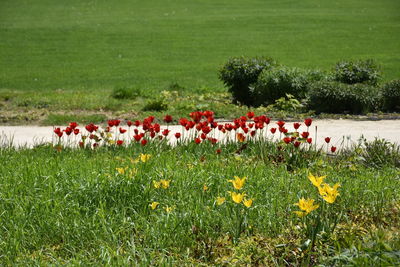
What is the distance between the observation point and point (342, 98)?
11867 millimetres

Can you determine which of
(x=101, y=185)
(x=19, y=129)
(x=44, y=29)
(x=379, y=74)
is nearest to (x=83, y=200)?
(x=101, y=185)

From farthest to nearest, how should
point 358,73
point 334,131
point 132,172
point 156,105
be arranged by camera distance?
point 358,73
point 156,105
point 334,131
point 132,172

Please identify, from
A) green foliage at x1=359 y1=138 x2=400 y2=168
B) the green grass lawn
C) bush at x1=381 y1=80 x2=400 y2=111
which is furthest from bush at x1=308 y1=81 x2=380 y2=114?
the green grass lawn

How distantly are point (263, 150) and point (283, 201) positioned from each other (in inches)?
74.4

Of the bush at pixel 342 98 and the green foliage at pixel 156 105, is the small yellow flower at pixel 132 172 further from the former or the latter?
the bush at pixel 342 98

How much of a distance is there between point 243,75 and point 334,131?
14.1ft

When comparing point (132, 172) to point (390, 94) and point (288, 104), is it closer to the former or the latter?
point (288, 104)

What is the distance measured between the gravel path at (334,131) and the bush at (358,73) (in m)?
2.52

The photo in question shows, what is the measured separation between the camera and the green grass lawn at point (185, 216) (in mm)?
3978

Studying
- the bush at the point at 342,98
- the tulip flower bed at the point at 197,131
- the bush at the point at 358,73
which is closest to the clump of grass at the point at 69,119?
the tulip flower bed at the point at 197,131

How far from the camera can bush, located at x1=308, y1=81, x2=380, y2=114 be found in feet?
38.9

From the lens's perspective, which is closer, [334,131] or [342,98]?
[334,131]

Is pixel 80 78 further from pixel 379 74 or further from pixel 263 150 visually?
pixel 263 150

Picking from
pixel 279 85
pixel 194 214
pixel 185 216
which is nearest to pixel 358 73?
pixel 279 85
